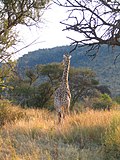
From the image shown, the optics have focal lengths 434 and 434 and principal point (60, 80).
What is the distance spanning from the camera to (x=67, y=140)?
27.9 ft

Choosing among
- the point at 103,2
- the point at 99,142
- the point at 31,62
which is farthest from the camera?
the point at 31,62

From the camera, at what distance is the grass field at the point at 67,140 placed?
270 inches

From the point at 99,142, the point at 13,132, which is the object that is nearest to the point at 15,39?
the point at 13,132

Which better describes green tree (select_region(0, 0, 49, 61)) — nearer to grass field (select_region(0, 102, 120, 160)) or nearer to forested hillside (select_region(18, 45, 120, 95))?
grass field (select_region(0, 102, 120, 160))

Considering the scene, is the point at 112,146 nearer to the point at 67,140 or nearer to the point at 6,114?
the point at 67,140

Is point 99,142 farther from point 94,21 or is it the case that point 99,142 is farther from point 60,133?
point 94,21

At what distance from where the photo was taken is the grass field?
687 centimetres

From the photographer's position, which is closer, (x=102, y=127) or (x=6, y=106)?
(x=102, y=127)

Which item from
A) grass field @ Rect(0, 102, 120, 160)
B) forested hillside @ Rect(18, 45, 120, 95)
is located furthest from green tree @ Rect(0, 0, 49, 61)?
forested hillside @ Rect(18, 45, 120, 95)

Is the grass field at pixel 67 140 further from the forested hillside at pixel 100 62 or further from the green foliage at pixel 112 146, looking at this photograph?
the forested hillside at pixel 100 62

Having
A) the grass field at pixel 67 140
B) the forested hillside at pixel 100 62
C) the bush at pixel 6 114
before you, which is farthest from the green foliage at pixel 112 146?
the forested hillside at pixel 100 62

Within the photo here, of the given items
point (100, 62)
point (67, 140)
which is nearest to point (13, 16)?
point (67, 140)

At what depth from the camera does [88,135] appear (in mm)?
8672

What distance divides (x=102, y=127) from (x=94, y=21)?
12.8 ft
